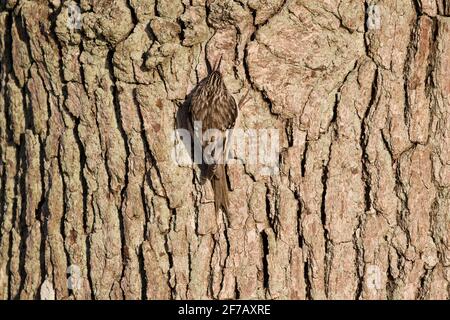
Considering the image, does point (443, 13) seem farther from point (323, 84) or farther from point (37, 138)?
point (37, 138)

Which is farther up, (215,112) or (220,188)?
(215,112)

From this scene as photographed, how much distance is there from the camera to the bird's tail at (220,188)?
323 cm

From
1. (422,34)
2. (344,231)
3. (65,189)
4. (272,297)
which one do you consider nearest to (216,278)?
(272,297)

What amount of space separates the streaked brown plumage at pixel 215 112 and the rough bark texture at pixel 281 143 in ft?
0.19

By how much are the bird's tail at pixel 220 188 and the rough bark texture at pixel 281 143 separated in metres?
0.05

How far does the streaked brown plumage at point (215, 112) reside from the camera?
10.3 feet

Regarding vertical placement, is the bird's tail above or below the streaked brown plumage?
below

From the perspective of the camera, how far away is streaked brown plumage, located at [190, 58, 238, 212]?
3.15 m

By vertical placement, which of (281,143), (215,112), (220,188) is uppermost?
(215,112)

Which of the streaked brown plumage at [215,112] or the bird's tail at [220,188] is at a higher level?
the streaked brown plumage at [215,112]

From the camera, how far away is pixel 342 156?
10.6 ft

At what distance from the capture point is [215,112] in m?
→ 3.23

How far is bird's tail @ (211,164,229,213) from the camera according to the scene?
10.6 feet

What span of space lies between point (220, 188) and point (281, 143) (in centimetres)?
36
